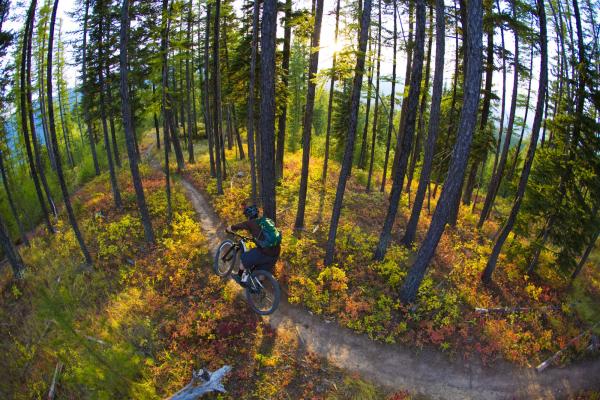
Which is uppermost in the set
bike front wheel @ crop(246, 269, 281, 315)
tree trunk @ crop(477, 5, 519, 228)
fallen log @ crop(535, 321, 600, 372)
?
tree trunk @ crop(477, 5, 519, 228)

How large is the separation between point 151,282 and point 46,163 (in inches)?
1465

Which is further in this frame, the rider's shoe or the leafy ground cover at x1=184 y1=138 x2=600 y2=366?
the leafy ground cover at x1=184 y1=138 x2=600 y2=366

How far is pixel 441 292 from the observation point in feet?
39.6

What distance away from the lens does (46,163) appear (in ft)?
129

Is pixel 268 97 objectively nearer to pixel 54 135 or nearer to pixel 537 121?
pixel 537 121

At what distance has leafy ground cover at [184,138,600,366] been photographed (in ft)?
34.6

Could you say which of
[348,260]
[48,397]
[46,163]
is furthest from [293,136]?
[48,397]

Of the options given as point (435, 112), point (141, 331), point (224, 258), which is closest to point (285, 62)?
point (435, 112)

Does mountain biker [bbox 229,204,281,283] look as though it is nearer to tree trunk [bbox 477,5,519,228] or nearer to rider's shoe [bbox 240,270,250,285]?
rider's shoe [bbox 240,270,250,285]

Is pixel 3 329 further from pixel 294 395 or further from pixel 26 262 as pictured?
pixel 294 395

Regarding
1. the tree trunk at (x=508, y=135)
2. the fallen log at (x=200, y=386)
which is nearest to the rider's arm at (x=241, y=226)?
the fallen log at (x=200, y=386)

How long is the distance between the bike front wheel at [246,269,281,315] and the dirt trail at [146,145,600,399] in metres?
0.51

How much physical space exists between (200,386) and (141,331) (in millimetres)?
3598

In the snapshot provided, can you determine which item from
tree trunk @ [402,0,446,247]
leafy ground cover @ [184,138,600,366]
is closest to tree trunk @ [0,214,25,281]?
leafy ground cover @ [184,138,600,366]
